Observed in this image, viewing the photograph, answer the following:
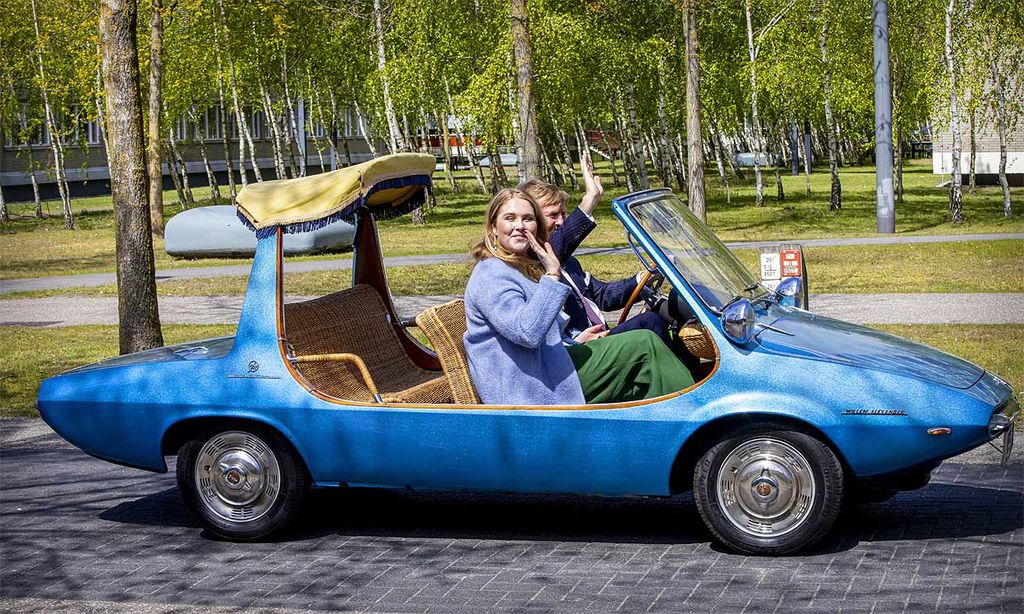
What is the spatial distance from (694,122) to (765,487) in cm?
2477

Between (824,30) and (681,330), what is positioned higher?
(824,30)

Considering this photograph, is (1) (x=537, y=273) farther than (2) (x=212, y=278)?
No

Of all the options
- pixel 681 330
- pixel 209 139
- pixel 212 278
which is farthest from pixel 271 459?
pixel 209 139

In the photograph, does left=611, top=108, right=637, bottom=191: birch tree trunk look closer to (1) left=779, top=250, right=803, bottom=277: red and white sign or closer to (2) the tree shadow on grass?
(1) left=779, top=250, right=803, bottom=277: red and white sign

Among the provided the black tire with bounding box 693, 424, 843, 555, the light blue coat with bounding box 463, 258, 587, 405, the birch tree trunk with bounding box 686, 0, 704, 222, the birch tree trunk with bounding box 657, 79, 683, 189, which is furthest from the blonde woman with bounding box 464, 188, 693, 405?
the birch tree trunk with bounding box 657, 79, 683, 189

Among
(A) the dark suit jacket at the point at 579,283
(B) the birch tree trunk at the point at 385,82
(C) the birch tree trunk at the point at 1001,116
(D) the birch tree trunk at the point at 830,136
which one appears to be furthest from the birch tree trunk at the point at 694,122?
(A) the dark suit jacket at the point at 579,283

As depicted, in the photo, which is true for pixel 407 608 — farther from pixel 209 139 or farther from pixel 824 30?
pixel 209 139

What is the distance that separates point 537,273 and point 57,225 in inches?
1519

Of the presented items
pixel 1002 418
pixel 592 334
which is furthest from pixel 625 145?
pixel 1002 418

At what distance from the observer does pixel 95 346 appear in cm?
1519

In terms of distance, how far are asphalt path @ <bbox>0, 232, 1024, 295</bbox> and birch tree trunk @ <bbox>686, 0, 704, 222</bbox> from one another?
→ 6.64 ft

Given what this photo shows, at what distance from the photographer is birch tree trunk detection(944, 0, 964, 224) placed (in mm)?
31578

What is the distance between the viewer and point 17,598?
6.12 metres

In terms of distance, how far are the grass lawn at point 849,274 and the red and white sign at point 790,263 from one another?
8297mm
